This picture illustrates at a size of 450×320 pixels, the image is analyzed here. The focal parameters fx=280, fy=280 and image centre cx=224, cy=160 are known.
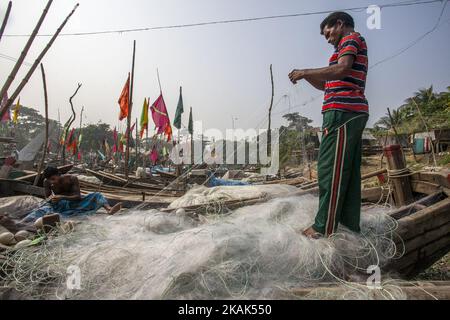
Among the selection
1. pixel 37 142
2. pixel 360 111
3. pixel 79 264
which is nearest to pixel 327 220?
pixel 360 111

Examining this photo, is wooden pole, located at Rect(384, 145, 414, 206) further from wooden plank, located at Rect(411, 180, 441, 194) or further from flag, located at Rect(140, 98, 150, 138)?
flag, located at Rect(140, 98, 150, 138)

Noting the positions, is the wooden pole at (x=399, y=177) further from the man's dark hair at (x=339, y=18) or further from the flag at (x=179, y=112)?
the flag at (x=179, y=112)

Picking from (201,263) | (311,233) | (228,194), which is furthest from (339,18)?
(228,194)

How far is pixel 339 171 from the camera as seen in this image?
6.56 feet

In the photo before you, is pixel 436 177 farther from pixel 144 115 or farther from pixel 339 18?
pixel 144 115

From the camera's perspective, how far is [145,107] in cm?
1543

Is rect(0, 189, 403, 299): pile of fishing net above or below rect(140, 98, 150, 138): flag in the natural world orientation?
below

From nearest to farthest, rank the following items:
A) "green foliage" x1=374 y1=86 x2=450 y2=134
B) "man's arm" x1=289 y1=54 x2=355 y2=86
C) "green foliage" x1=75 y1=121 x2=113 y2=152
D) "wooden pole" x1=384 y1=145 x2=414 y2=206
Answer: "man's arm" x1=289 y1=54 x2=355 y2=86
"wooden pole" x1=384 y1=145 x2=414 y2=206
"green foliage" x1=374 y1=86 x2=450 y2=134
"green foliage" x1=75 y1=121 x2=113 y2=152

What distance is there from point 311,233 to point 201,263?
0.88m

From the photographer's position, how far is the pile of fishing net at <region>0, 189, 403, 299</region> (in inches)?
58.1

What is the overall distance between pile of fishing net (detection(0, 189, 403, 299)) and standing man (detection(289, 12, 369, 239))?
172mm

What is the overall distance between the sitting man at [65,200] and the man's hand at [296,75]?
9.56 feet

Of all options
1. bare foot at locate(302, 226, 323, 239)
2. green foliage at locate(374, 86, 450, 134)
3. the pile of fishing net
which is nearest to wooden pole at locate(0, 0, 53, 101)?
the pile of fishing net
